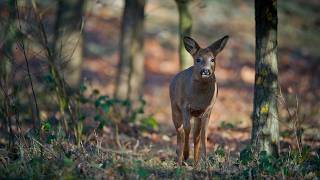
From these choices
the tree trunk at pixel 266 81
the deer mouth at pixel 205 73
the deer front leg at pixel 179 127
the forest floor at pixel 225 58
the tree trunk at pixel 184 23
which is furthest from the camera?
the forest floor at pixel 225 58

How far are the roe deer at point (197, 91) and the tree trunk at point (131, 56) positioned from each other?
5.44 m

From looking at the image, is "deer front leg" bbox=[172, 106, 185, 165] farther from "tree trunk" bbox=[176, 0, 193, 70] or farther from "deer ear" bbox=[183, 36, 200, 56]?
"tree trunk" bbox=[176, 0, 193, 70]

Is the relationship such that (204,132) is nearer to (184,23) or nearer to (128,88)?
(184,23)

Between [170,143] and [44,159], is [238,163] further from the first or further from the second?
[170,143]

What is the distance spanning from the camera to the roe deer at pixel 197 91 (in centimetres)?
1094

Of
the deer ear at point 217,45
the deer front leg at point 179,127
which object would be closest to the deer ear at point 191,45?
the deer ear at point 217,45

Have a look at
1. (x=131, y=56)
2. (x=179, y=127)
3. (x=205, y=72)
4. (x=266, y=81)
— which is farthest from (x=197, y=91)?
(x=131, y=56)

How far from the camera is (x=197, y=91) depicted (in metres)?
11.1

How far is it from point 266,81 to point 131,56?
687cm

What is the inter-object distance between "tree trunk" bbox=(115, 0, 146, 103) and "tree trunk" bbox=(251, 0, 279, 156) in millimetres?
6109

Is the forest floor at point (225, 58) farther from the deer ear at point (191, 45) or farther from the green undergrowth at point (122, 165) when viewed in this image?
the green undergrowth at point (122, 165)

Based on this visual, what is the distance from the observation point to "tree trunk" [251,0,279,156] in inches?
429

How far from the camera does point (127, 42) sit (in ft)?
56.5

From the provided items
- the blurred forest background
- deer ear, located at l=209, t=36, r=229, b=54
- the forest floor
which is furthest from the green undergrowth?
the forest floor
